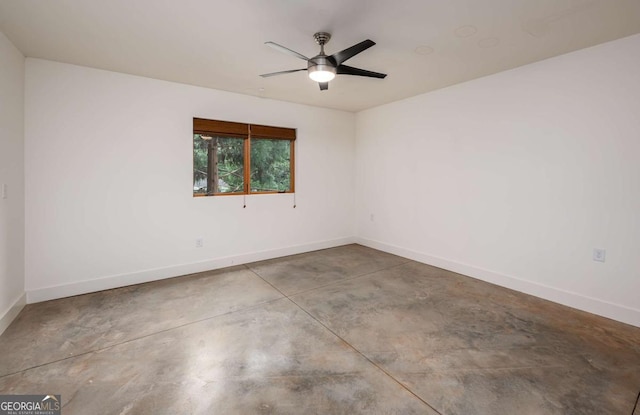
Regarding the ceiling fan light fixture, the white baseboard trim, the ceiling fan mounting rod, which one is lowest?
the white baseboard trim

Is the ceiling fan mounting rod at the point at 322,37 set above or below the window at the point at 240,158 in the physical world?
above

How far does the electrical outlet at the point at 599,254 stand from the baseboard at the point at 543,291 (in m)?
0.42

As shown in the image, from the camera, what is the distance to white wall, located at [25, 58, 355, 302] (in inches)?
128

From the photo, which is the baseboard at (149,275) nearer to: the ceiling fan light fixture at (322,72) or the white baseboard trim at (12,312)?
the white baseboard trim at (12,312)

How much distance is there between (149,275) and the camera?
3900mm

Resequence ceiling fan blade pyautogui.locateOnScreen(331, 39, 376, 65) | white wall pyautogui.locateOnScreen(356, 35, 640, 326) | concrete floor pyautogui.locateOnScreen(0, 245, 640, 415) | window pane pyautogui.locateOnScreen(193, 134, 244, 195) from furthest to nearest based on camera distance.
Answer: window pane pyautogui.locateOnScreen(193, 134, 244, 195)
white wall pyautogui.locateOnScreen(356, 35, 640, 326)
ceiling fan blade pyautogui.locateOnScreen(331, 39, 376, 65)
concrete floor pyautogui.locateOnScreen(0, 245, 640, 415)

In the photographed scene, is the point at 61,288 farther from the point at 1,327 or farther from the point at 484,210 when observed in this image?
the point at 484,210

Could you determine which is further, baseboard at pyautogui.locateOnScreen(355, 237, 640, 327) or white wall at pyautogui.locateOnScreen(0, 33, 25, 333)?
baseboard at pyautogui.locateOnScreen(355, 237, 640, 327)

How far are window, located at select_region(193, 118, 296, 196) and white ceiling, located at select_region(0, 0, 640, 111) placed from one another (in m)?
0.91

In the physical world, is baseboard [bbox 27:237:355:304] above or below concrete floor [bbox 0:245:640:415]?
above

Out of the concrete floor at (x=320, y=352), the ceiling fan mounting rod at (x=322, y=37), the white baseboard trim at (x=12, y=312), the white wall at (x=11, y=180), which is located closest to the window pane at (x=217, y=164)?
the concrete floor at (x=320, y=352)

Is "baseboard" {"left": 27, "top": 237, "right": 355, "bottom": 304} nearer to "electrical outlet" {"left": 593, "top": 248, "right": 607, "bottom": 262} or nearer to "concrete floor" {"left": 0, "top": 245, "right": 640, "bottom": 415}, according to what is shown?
"concrete floor" {"left": 0, "top": 245, "right": 640, "bottom": 415}

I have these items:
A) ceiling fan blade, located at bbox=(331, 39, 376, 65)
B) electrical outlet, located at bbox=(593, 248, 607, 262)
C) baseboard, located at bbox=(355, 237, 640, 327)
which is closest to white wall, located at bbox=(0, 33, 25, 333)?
ceiling fan blade, located at bbox=(331, 39, 376, 65)

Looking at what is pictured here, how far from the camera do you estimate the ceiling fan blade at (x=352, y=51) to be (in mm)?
2354
